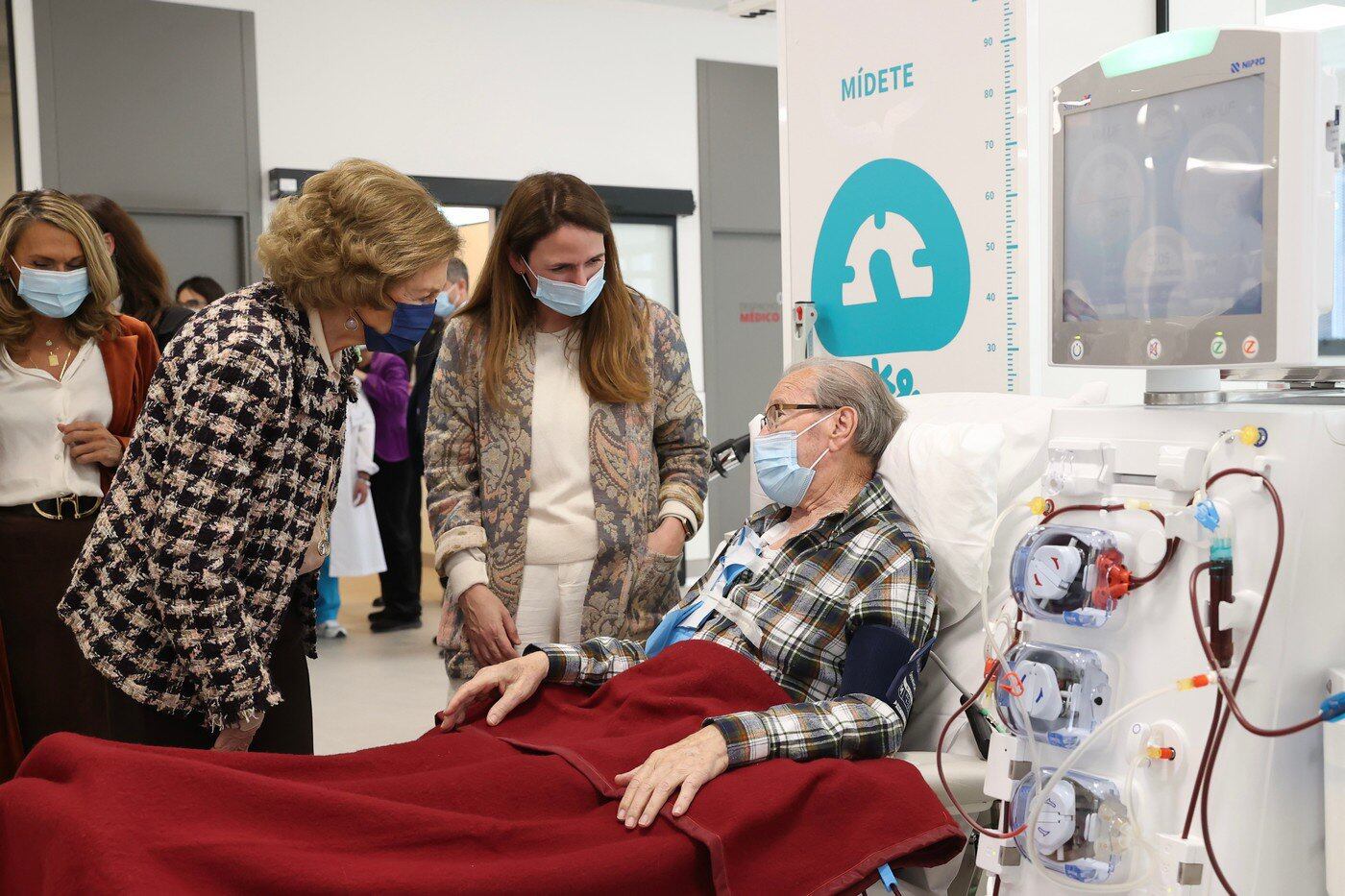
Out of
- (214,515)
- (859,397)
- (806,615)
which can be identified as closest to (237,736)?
(214,515)

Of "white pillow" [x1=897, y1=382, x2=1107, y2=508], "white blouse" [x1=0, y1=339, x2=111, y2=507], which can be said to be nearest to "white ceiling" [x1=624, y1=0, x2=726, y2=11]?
"white blouse" [x1=0, y1=339, x2=111, y2=507]

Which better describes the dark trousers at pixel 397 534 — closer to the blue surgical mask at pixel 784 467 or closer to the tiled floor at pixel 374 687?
the tiled floor at pixel 374 687

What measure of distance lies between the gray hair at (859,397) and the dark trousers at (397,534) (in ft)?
12.5

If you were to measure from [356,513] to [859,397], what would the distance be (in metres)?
3.67

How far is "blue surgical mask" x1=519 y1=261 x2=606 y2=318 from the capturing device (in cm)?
210

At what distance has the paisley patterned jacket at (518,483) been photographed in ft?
7.06

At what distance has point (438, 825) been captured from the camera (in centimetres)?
140

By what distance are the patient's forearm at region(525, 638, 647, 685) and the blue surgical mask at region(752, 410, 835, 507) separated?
0.34m

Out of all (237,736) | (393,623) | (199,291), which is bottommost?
(393,623)

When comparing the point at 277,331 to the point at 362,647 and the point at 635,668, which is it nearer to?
the point at 635,668

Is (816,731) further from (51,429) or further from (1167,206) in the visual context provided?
(51,429)

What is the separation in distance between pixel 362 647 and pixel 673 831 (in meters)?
4.05

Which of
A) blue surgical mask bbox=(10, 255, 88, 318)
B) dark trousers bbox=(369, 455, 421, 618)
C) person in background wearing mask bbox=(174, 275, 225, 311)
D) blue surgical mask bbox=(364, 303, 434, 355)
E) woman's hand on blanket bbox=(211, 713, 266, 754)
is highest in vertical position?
person in background wearing mask bbox=(174, 275, 225, 311)

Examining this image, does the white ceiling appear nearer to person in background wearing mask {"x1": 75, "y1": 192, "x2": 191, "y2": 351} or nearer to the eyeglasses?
person in background wearing mask {"x1": 75, "y1": 192, "x2": 191, "y2": 351}
